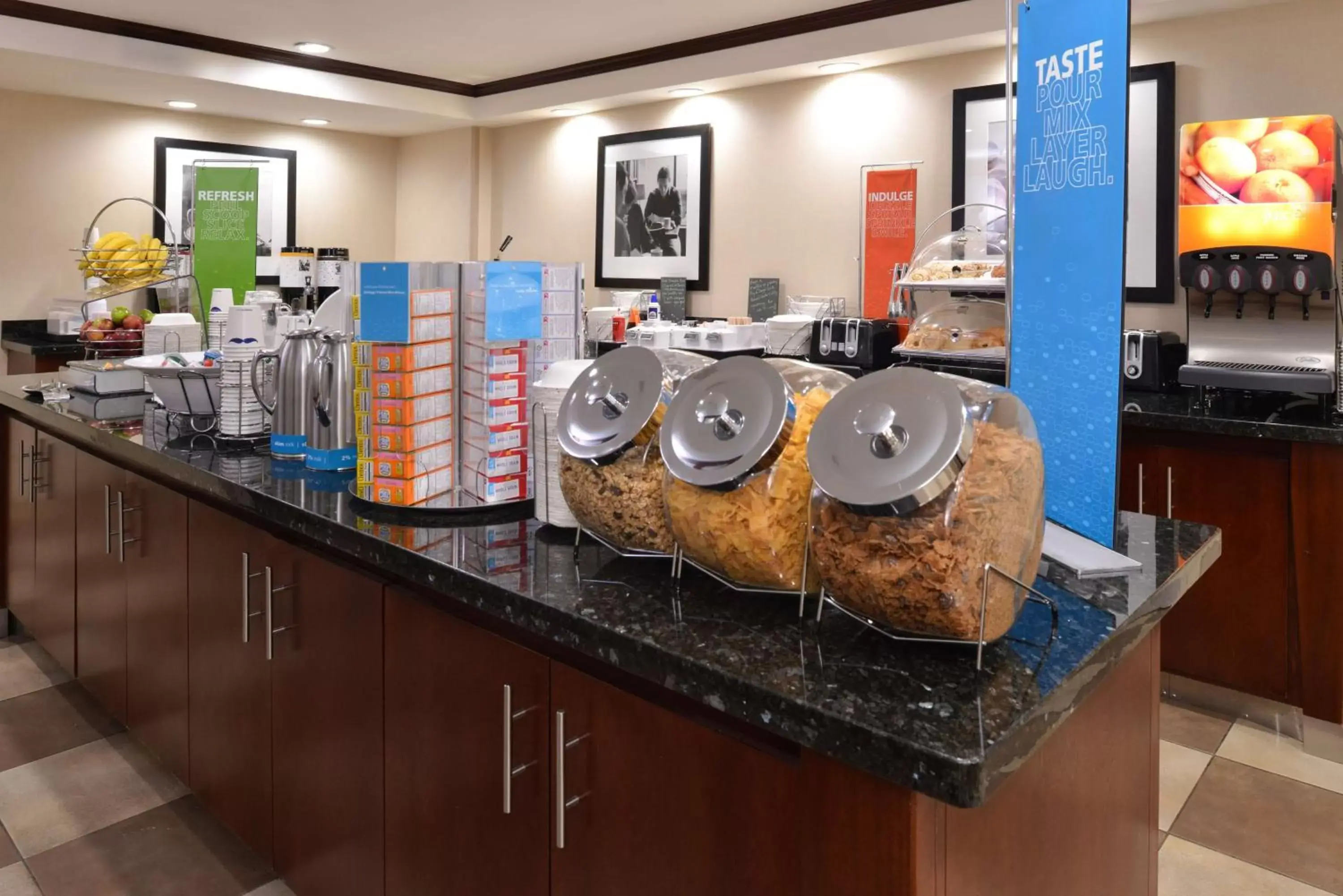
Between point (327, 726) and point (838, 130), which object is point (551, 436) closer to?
point (327, 726)

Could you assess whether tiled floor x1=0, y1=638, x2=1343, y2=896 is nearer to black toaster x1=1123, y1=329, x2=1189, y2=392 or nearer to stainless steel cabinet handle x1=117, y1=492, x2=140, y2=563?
stainless steel cabinet handle x1=117, y1=492, x2=140, y2=563

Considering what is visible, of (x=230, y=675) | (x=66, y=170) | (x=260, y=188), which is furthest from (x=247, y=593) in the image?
(x=66, y=170)

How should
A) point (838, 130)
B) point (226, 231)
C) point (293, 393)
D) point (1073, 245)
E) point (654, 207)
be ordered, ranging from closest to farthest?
1. point (1073, 245)
2. point (293, 393)
3. point (226, 231)
4. point (838, 130)
5. point (654, 207)

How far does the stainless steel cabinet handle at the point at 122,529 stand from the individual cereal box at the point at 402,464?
A: 1091mm

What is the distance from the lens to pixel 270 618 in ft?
5.94

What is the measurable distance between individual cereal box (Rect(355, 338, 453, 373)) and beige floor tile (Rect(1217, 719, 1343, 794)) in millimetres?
2500

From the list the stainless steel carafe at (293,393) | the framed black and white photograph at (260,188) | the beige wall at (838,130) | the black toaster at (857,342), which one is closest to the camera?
the stainless steel carafe at (293,393)

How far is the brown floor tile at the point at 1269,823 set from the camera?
2.23 metres

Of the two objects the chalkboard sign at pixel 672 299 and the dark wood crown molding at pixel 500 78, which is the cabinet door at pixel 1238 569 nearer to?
the dark wood crown molding at pixel 500 78

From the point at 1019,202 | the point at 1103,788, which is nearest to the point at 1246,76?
the point at 1019,202

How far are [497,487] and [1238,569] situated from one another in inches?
94.3

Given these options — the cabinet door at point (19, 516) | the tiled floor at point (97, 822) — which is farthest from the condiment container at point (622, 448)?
the cabinet door at point (19, 516)

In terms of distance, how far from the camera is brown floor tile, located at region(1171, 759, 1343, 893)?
7.32 feet

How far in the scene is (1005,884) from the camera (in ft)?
3.23
